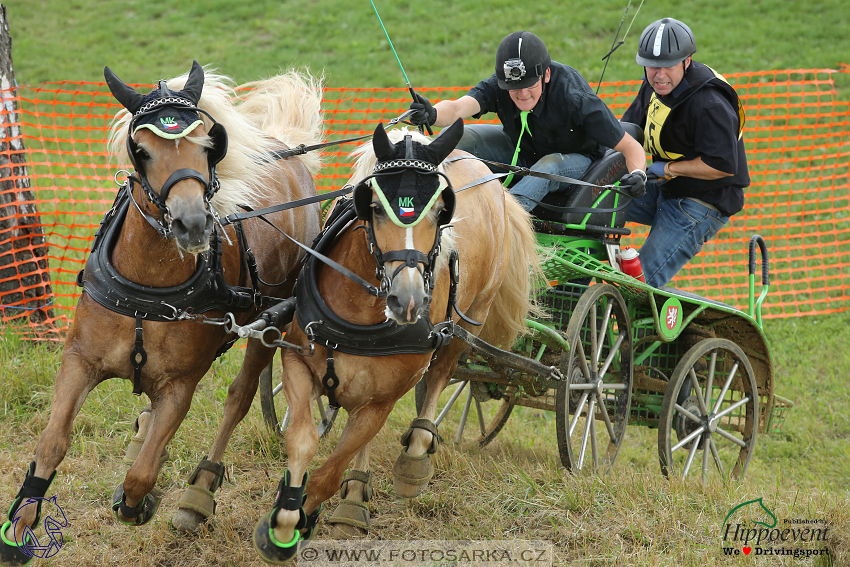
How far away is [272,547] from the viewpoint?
256cm

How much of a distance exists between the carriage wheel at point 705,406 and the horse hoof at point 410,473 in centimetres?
155

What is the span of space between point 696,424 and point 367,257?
9.65 ft

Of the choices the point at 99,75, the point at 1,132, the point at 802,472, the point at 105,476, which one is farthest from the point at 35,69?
the point at 802,472

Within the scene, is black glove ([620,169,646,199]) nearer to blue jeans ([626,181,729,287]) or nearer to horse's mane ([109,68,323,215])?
blue jeans ([626,181,729,287])

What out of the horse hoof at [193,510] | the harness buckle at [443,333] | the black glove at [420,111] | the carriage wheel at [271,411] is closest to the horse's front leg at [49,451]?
the horse hoof at [193,510]

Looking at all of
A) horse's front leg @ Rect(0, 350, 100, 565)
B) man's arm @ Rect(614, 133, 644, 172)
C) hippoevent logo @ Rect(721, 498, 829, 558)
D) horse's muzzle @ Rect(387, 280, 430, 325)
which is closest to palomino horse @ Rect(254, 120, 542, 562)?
horse's muzzle @ Rect(387, 280, 430, 325)

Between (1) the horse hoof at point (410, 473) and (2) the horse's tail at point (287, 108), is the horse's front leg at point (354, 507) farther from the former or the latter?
(2) the horse's tail at point (287, 108)

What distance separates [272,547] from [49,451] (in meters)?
0.87

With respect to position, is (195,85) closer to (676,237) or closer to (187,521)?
(187,521)

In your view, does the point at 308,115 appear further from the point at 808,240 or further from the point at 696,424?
the point at 808,240

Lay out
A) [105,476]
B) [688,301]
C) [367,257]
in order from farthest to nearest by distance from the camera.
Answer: [688,301]
[105,476]
[367,257]

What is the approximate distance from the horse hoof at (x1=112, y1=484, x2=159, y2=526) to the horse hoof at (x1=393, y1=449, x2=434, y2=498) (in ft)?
3.51

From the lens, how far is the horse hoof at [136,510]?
2.85 m

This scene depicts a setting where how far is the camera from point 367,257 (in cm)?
275
